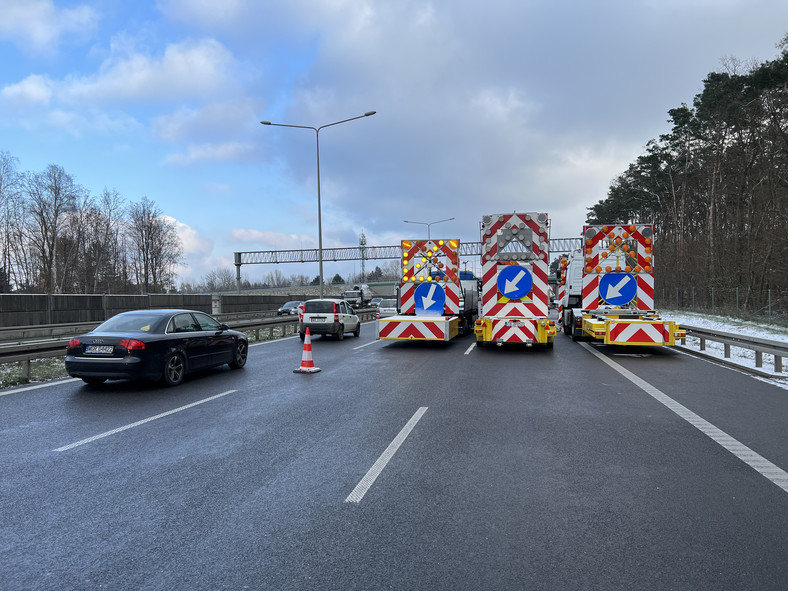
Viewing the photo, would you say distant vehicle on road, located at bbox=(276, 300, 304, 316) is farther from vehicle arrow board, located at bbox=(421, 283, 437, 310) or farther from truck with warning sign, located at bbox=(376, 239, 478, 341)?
vehicle arrow board, located at bbox=(421, 283, 437, 310)

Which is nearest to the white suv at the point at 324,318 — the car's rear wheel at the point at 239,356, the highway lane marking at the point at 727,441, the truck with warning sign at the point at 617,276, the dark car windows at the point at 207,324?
the car's rear wheel at the point at 239,356

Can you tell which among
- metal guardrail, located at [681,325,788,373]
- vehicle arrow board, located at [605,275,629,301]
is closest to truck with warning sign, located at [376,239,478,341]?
vehicle arrow board, located at [605,275,629,301]

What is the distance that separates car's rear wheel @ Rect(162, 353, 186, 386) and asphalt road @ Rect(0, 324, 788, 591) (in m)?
0.57

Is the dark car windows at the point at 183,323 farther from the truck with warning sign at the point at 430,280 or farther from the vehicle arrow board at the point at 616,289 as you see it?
the vehicle arrow board at the point at 616,289

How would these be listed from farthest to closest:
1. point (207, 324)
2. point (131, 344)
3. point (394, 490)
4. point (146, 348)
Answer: point (207, 324) < point (146, 348) < point (131, 344) < point (394, 490)

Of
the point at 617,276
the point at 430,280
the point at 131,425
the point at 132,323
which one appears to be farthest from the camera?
the point at 430,280

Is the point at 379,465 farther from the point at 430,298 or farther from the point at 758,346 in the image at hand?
the point at 430,298

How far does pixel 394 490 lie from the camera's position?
4492 mm

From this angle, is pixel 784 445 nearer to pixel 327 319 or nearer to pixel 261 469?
pixel 261 469

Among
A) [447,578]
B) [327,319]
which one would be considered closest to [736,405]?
[447,578]

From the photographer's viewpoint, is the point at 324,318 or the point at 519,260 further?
the point at 324,318

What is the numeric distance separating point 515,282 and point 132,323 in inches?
395

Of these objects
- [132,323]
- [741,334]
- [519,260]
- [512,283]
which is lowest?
[741,334]

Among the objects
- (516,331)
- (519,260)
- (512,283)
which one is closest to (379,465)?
(516,331)
